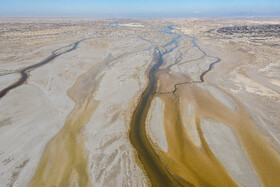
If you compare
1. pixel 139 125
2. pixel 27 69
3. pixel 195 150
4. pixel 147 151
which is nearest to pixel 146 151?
pixel 147 151

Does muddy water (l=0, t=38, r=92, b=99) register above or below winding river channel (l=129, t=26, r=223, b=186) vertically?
above

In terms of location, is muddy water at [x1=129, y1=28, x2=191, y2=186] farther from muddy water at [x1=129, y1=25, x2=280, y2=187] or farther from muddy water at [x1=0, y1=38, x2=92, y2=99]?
muddy water at [x1=0, y1=38, x2=92, y2=99]

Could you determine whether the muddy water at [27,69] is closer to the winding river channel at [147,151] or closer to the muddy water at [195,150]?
the winding river channel at [147,151]

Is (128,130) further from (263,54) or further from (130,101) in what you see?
(263,54)

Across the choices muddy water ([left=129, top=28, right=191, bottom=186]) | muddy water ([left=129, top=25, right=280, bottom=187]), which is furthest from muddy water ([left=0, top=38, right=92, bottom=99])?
muddy water ([left=129, top=25, right=280, bottom=187])

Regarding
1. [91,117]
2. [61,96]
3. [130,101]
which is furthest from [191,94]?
[61,96]

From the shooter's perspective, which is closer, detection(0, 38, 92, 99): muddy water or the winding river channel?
the winding river channel


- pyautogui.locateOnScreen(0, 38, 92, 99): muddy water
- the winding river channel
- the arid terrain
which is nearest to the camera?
the winding river channel

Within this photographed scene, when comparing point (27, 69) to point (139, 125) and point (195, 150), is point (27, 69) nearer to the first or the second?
point (139, 125)
